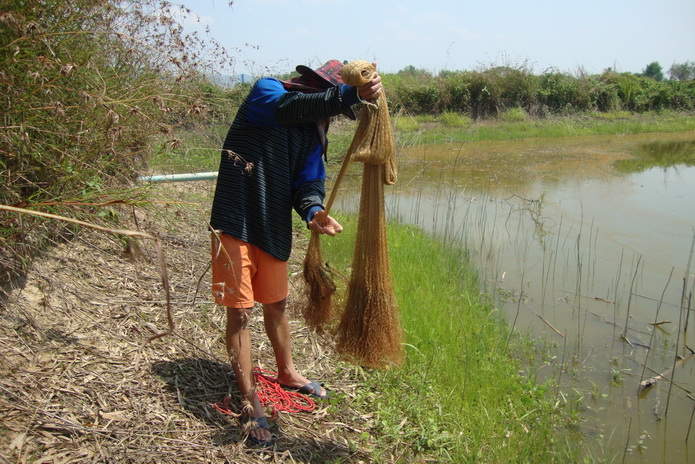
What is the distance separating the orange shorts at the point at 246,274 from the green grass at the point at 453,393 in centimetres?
90

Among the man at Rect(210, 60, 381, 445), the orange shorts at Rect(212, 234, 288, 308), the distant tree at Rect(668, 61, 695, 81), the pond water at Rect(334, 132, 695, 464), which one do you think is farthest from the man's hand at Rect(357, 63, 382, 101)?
the distant tree at Rect(668, 61, 695, 81)

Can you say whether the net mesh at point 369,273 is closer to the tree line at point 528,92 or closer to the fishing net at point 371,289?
the fishing net at point 371,289

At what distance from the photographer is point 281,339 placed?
2.60 metres

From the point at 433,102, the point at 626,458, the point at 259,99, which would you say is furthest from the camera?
the point at 433,102

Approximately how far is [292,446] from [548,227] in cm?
553

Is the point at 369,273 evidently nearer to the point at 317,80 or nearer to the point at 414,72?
the point at 317,80

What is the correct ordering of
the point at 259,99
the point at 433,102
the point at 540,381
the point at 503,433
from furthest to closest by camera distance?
the point at 433,102 → the point at 540,381 → the point at 503,433 → the point at 259,99

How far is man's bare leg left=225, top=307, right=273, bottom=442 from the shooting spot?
2.32 meters

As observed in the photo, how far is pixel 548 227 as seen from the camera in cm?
702

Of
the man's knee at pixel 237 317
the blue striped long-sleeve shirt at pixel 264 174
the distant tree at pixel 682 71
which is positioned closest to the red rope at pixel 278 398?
the man's knee at pixel 237 317

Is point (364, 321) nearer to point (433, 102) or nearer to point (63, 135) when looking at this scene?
point (63, 135)

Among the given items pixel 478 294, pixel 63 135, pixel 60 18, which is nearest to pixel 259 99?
pixel 63 135

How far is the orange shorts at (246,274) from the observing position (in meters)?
2.26

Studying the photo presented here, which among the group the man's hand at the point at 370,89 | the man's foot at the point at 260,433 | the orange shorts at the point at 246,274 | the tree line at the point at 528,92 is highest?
the tree line at the point at 528,92
